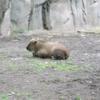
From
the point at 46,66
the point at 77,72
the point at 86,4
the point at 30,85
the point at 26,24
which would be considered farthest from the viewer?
the point at 86,4

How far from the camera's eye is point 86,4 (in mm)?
19578

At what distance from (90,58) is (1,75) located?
2787 mm

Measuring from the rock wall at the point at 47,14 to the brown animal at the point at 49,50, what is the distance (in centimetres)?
532

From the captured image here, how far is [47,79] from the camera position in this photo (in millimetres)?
6977

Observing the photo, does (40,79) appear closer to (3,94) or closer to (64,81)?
(64,81)

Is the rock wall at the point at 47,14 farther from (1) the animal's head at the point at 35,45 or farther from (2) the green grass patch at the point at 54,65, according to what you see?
(2) the green grass patch at the point at 54,65

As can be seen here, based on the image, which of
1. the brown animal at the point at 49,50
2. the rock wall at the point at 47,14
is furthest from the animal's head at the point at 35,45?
the rock wall at the point at 47,14

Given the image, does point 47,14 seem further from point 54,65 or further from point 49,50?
point 54,65

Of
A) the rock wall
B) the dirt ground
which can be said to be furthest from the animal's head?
the rock wall

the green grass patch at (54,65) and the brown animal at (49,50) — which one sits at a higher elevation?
the brown animal at (49,50)

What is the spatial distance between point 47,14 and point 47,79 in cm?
1058

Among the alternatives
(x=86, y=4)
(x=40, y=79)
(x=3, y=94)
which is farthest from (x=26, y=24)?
(x=3, y=94)

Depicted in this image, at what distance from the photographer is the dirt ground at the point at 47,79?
588 centimetres

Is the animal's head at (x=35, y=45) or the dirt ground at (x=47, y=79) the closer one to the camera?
the dirt ground at (x=47, y=79)
